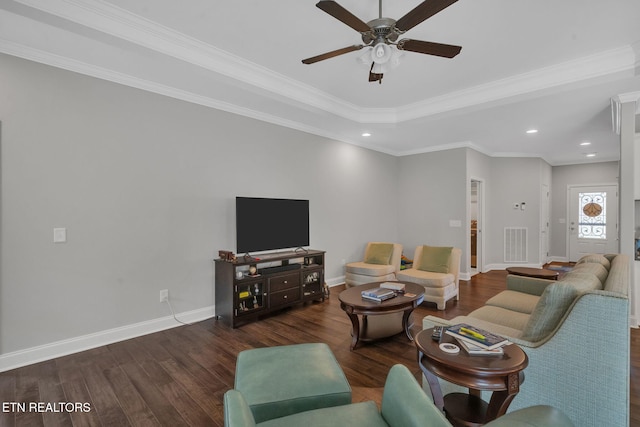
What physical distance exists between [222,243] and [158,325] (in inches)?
45.3

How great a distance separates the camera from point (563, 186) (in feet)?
26.7

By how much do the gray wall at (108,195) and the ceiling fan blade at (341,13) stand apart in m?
2.42

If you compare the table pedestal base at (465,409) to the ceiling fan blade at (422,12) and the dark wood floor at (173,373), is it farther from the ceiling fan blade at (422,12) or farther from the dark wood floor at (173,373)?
the ceiling fan blade at (422,12)

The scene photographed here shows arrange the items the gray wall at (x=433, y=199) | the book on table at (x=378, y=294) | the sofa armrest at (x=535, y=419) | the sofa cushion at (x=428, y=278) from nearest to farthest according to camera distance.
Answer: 1. the sofa armrest at (x=535, y=419)
2. the book on table at (x=378, y=294)
3. the sofa cushion at (x=428, y=278)
4. the gray wall at (x=433, y=199)

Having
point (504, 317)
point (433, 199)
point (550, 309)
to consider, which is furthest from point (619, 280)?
point (433, 199)

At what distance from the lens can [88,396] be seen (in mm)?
2182

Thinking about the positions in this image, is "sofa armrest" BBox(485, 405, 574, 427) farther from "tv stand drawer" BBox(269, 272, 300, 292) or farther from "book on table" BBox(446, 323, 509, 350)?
"tv stand drawer" BBox(269, 272, 300, 292)

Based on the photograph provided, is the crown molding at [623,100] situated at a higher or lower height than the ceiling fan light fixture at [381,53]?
higher

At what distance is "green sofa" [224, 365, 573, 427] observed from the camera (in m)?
0.85

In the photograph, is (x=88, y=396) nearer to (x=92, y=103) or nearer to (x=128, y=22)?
(x=92, y=103)

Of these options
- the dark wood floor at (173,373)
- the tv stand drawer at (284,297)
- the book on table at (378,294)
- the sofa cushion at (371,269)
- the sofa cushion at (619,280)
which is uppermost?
the sofa cushion at (619,280)

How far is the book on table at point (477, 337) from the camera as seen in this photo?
159 centimetres

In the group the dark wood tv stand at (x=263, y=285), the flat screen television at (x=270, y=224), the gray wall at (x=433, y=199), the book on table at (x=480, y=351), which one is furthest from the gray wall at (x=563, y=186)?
the book on table at (x=480, y=351)

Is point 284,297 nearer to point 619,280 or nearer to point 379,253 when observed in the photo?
point 379,253
